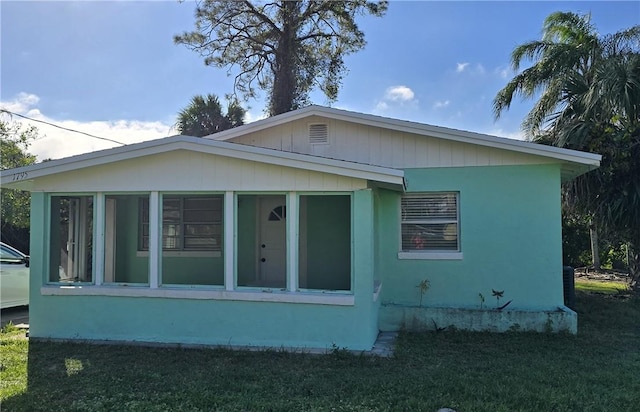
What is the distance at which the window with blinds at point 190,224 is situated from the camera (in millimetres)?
10344

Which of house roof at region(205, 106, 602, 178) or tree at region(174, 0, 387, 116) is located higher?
tree at region(174, 0, 387, 116)

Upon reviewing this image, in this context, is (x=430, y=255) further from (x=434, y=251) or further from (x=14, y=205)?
(x=14, y=205)

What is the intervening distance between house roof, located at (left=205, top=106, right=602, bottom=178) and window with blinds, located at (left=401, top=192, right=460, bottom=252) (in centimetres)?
111

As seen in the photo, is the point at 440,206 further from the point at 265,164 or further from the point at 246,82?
the point at 246,82

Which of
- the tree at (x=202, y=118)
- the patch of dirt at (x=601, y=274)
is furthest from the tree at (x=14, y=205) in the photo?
the patch of dirt at (x=601, y=274)

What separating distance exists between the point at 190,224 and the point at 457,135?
5.92 metres

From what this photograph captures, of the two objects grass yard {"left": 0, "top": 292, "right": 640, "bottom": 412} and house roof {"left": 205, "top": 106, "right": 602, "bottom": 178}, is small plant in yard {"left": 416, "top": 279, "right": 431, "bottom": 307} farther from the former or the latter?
house roof {"left": 205, "top": 106, "right": 602, "bottom": 178}

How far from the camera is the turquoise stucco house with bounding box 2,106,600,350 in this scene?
6656mm

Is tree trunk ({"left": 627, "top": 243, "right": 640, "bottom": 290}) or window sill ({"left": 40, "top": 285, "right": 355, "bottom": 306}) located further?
tree trunk ({"left": 627, "top": 243, "right": 640, "bottom": 290})

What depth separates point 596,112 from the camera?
10547 mm

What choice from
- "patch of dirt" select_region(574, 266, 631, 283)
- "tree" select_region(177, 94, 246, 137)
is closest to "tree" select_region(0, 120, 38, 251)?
"tree" select_region(177, 94, 246, 137)

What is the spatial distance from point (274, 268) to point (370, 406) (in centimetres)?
565

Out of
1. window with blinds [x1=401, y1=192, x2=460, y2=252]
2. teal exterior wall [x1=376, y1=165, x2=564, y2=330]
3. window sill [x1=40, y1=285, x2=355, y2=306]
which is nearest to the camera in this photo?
window sill [x1=40, y1=285, x2=355, y2=306]

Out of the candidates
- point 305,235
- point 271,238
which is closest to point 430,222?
point 305,235
